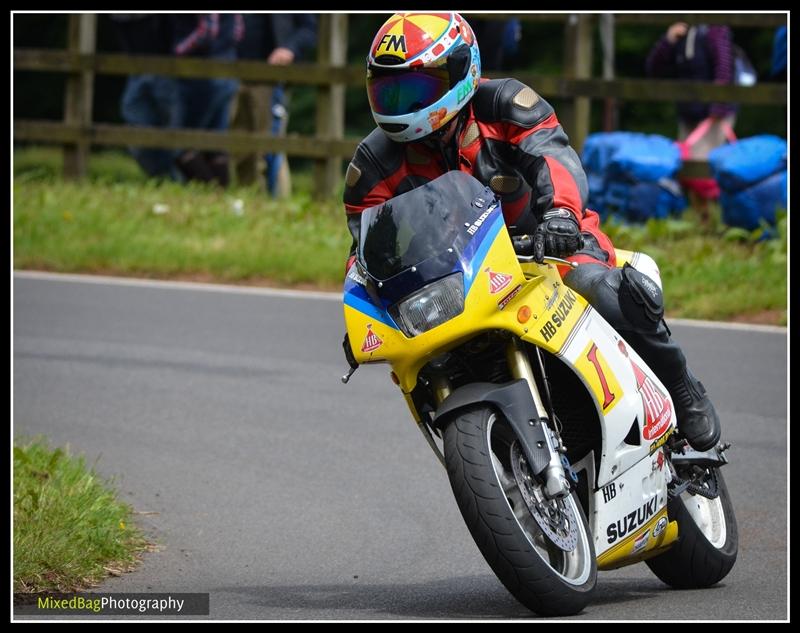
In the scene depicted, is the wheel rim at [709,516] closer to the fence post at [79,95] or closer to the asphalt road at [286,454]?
the asphalt road at [286,454]

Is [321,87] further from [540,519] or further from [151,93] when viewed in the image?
[540,519]

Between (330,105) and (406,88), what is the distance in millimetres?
10699

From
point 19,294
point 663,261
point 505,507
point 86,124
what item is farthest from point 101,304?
point 505,507

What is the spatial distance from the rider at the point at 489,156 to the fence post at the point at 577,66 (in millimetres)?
9205

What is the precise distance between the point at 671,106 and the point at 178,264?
1588cm

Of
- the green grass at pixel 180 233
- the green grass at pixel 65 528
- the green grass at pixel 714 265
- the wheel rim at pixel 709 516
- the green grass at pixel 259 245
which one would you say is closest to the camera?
the green grass at pixel 65 528

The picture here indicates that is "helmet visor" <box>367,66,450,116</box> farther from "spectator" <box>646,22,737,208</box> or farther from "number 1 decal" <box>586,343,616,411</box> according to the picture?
"spectator" <box>646,22,737,208</box>

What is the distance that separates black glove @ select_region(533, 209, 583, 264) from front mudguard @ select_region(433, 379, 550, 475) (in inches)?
16.4

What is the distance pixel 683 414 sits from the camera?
→ 5.63 meters

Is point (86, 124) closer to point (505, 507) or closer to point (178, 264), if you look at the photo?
→ point (178, 264)

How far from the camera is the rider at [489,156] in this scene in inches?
204

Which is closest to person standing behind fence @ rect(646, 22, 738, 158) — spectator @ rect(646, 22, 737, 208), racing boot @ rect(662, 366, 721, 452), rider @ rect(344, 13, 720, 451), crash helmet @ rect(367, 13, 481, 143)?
spectator @ rect(646, 22, 737, 208)

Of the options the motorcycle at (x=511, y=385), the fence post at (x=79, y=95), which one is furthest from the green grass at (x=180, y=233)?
the motorcycle at (x=511, y=385)

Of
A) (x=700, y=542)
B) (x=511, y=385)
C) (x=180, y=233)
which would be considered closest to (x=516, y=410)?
(x=511, y=385)
